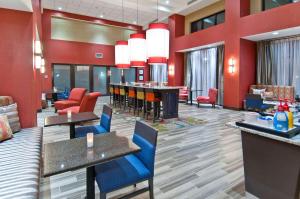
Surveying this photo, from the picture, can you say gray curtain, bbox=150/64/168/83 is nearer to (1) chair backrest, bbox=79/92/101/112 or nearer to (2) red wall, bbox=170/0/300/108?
(2) red wall, bbox=170/0/300/108

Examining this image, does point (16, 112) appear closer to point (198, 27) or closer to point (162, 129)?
point (162, 129)

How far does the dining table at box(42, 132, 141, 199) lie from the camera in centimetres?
143

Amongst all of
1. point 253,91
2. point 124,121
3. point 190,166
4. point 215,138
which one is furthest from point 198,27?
point 190,166

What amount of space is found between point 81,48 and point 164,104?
332 inches

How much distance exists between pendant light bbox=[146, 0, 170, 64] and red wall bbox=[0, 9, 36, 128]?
10.5 feet

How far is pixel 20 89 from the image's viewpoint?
351 cm

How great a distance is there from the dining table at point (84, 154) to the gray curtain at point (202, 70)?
28.8 ft

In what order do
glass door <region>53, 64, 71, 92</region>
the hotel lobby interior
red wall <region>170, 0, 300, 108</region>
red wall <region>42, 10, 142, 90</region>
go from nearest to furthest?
1. the hotel lobby interior
2. red wall <region>170, 0, 300, 108</region>
3. red wall <region>42, 10, 142, 90</region>
4. glass door <region>53, 64, 71, 92</region>

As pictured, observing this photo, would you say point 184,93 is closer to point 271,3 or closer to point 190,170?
point 271,3

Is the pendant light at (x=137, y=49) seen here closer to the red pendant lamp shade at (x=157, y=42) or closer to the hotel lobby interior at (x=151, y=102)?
the hotel lobby interior at (x=151, y=102)

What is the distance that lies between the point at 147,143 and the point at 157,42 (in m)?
4.40

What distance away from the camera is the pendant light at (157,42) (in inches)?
227

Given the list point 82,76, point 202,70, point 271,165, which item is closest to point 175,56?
point 202,70

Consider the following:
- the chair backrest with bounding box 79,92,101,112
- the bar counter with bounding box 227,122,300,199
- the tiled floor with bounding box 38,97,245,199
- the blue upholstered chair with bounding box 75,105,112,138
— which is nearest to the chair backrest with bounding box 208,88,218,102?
the tiled floor with bounding box 38,97,245,199
